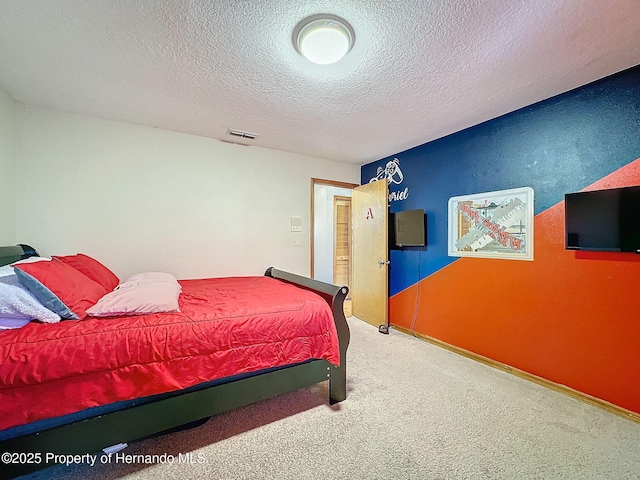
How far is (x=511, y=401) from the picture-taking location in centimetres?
210

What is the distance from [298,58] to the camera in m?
1.80

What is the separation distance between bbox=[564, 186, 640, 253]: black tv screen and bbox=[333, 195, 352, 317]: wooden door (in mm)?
4099

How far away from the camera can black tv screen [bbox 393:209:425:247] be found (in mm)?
3422

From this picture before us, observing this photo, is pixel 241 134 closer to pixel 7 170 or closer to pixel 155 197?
pixel 155 197

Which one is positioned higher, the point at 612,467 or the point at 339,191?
the point at 339,191

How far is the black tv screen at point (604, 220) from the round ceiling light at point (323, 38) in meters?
2.06

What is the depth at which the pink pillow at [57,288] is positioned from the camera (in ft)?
4.68

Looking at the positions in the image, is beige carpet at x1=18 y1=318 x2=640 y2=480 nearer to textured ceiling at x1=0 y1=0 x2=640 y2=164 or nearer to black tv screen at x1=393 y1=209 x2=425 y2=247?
black tv screen at x1=393 y1=209 x2=425 y2=247

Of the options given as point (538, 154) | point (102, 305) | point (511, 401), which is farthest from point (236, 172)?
point (511, 401)

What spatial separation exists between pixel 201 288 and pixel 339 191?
400cm

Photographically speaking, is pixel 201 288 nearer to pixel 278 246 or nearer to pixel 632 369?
pixel 278 246

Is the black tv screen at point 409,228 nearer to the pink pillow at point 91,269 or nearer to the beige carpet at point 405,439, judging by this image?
the beige carpet at point 405,439

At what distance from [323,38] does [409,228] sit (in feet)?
8.28

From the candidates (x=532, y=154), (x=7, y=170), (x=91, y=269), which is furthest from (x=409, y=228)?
(x=7, y=170)
